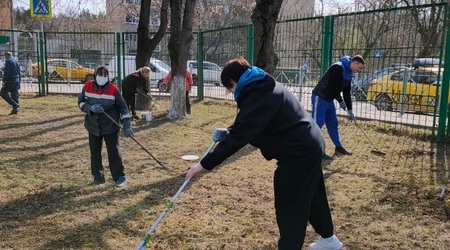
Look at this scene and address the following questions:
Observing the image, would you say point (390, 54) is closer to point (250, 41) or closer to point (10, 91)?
point (250, 41)

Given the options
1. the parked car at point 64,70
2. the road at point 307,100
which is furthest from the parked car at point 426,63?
the parked car at point 64,70

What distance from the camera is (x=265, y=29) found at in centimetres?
664

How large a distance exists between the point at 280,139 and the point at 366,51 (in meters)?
6.69

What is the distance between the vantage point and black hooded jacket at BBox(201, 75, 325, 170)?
8.64 feet

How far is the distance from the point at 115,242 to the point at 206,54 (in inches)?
409

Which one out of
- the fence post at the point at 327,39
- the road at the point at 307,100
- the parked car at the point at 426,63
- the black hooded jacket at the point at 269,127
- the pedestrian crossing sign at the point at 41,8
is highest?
the pedestrian crossing sign at the point at 41,8

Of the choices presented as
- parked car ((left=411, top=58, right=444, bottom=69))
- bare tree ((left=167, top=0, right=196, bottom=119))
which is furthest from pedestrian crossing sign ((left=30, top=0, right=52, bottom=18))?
parked car ((left=411, top=58, right=444, bottom=69))

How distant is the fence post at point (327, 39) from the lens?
923 centimetres

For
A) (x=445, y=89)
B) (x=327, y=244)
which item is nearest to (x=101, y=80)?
(x=327, y=244)

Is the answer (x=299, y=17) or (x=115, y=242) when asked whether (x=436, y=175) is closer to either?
(x=115, y=242)

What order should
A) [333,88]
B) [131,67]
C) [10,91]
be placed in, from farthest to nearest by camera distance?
[131,67], [10,91], [333,88]

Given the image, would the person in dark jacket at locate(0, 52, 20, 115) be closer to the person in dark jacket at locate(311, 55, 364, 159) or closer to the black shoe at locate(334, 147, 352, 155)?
the person in dark jacket at locate(311, 55, 364, 159)

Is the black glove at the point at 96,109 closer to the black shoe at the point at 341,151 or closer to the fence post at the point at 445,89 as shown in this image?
the black shoe at the point at 341,151

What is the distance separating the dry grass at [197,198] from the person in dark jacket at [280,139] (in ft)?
2.88
